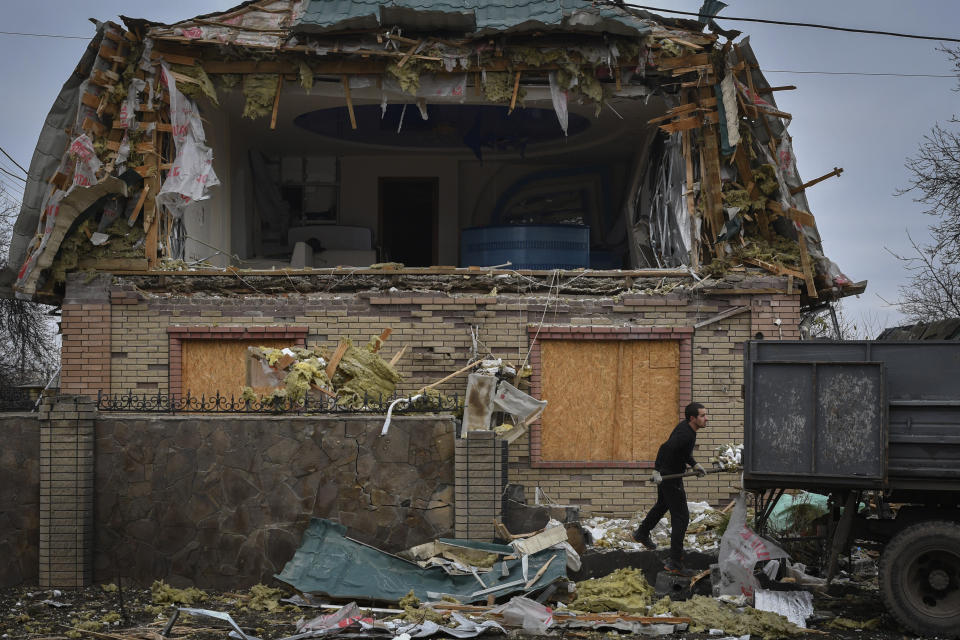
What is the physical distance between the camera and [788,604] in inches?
329

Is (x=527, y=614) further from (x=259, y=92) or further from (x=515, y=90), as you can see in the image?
(x=259, y=92)

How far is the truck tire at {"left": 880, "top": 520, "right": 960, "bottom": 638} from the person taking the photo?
7855 mm

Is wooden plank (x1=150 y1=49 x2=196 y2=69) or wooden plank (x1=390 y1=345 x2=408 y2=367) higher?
wooden plank (x1=150 y1=49 x2=196 y2=69)

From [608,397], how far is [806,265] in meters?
3.10

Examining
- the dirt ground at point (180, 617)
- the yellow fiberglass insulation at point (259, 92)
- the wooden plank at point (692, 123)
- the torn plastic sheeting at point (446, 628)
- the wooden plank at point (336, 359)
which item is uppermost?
the yellow fiberglass insulation at point (259, 92)

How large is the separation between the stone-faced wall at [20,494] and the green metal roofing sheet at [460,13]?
6347mm

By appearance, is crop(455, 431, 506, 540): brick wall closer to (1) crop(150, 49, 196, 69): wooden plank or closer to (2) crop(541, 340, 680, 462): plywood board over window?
(2) crop(541, 340, 680, 462): plywood board over window

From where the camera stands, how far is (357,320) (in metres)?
13.3

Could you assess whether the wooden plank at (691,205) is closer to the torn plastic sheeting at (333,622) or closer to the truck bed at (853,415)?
the truck bed at (853,415)

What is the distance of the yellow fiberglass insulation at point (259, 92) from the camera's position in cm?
1364

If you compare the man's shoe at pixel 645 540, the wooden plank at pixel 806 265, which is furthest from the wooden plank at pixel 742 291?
the man's shoe at pixel 645 540

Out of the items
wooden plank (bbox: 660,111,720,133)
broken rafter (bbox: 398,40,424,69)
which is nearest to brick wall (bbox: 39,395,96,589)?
broken rafter (bbox: 398,40,424,69)

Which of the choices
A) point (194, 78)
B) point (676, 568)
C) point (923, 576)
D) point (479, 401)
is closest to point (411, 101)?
point (194, 78)

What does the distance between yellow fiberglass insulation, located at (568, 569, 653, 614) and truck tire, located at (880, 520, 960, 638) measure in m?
Result: 1.99
